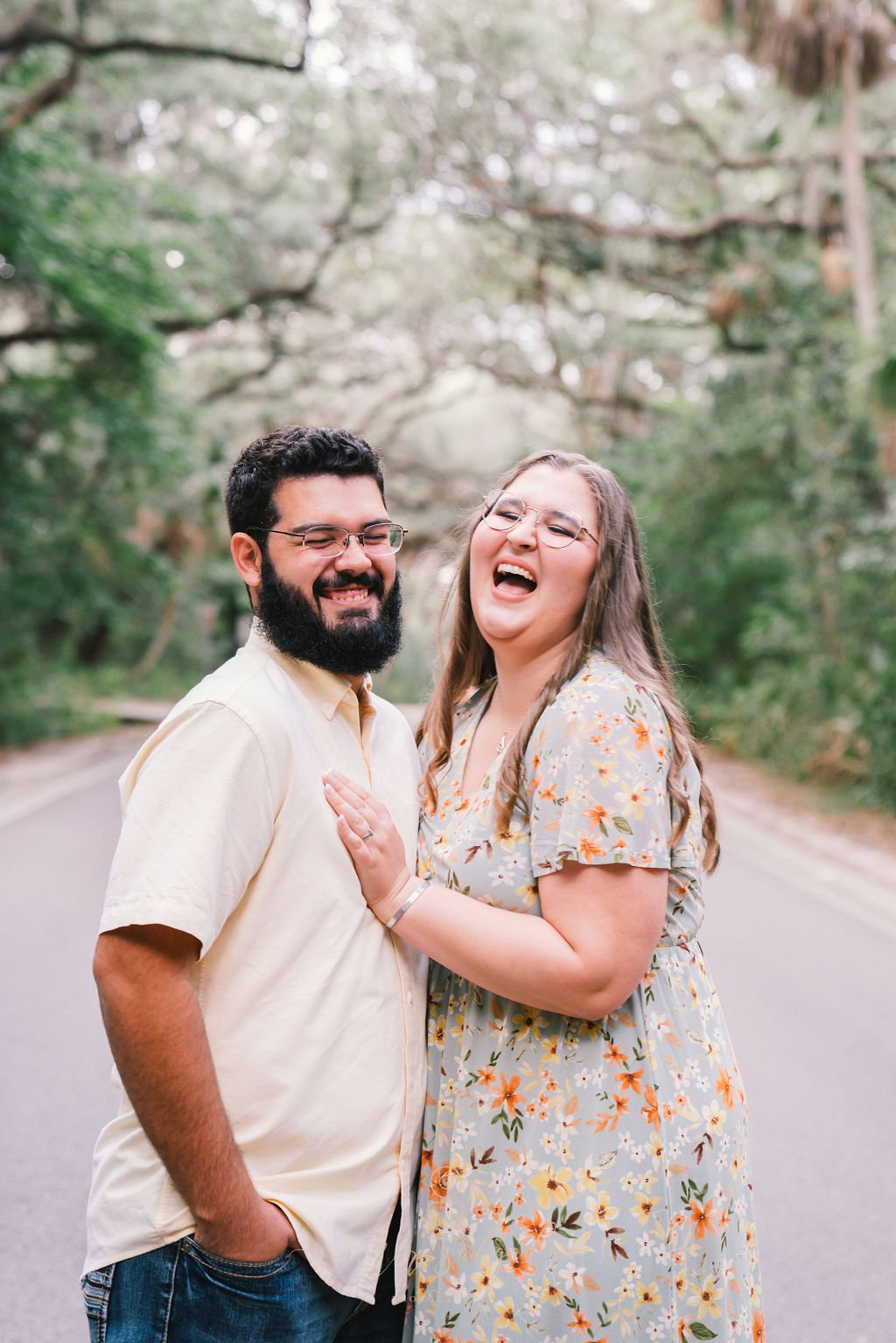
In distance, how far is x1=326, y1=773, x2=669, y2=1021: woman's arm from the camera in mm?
1695

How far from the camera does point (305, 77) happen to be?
16.8 m

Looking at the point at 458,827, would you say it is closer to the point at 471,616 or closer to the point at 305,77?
the point at 471,616

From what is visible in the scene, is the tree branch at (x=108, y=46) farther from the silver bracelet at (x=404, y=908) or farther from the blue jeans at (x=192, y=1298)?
the blue jeans at (x=192, y=1298)

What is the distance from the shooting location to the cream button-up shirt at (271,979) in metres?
1.60

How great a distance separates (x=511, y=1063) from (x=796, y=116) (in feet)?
48.8

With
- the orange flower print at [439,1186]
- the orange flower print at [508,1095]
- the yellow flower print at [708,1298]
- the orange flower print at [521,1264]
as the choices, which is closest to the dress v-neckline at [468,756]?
the orange flower print at [508,1095]

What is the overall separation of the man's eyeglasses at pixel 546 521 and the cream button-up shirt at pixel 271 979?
553 mm

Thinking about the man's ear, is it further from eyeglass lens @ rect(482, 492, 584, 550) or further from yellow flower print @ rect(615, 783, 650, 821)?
yellow flower print @ rect(615, 783, 650, 821)

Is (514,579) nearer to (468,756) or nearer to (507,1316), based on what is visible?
(468,756)

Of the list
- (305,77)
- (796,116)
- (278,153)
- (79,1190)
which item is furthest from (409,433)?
(79,1190)

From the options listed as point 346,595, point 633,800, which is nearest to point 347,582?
point 346,595

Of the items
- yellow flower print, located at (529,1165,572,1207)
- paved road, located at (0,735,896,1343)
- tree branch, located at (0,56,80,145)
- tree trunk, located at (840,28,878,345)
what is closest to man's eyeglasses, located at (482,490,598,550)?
yellow flower print, located at (529,1165,572,1207)

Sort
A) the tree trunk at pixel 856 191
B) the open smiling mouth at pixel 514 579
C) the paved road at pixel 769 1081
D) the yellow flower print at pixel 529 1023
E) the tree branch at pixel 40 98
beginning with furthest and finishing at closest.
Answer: the tree trunk at pixel 856 191, the tree branch at pixel 40 98, the paved road at pixel 769 1081, the open smiling mouth at pixel 514 579, the yellow flower print at pixel 529 1023

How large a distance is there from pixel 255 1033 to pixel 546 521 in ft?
3.33
